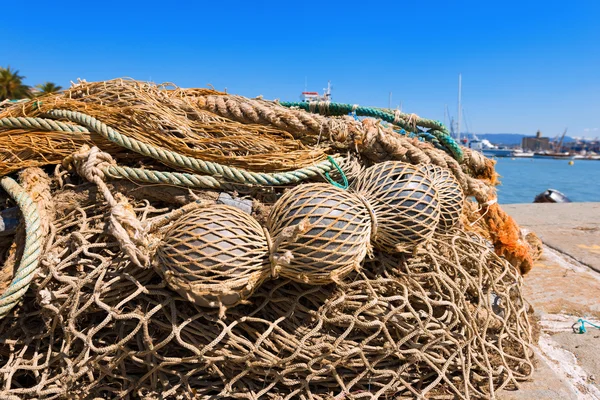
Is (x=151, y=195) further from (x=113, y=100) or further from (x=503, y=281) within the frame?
(x=503, y=281)

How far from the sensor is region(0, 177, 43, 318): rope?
1.61 m

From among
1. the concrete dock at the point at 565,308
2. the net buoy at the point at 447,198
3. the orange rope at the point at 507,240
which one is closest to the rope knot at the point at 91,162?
the net buoy at the point at 447,198

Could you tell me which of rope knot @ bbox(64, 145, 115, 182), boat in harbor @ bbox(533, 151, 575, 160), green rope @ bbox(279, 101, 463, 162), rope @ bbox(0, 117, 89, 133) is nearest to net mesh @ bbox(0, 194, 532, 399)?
rope knot @ bbox(64, 145, 115, 182)

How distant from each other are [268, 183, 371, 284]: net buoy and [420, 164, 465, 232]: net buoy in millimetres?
548

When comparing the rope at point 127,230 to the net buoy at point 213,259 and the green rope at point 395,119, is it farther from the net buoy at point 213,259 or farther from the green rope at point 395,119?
the green rope at point 395,119

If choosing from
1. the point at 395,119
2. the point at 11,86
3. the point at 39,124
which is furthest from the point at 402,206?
the point at 11,86

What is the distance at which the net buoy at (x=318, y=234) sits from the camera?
1476 millimetres

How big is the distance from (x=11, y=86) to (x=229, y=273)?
2872cm

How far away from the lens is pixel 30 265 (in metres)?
1.65

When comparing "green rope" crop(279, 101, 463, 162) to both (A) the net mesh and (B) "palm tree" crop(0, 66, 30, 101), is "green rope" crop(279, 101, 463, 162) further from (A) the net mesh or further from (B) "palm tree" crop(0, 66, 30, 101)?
(B) "palm tree" crop(0, 66, 30, 101)

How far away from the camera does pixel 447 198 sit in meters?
1.98

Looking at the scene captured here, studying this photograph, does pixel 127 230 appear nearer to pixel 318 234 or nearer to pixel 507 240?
pixel 318 234

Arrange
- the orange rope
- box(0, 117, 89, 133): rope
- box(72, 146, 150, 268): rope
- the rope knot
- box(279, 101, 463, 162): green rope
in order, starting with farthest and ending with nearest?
box(279, 101, 463, 162): green rope < the orange rope < box(0, 117, 89, 133): rope < the rope knot < box(72, 146, 150, 268): rope

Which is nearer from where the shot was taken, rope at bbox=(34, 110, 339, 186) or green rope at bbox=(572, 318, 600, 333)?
rope at bbox=(34, 110, 339, 186)
